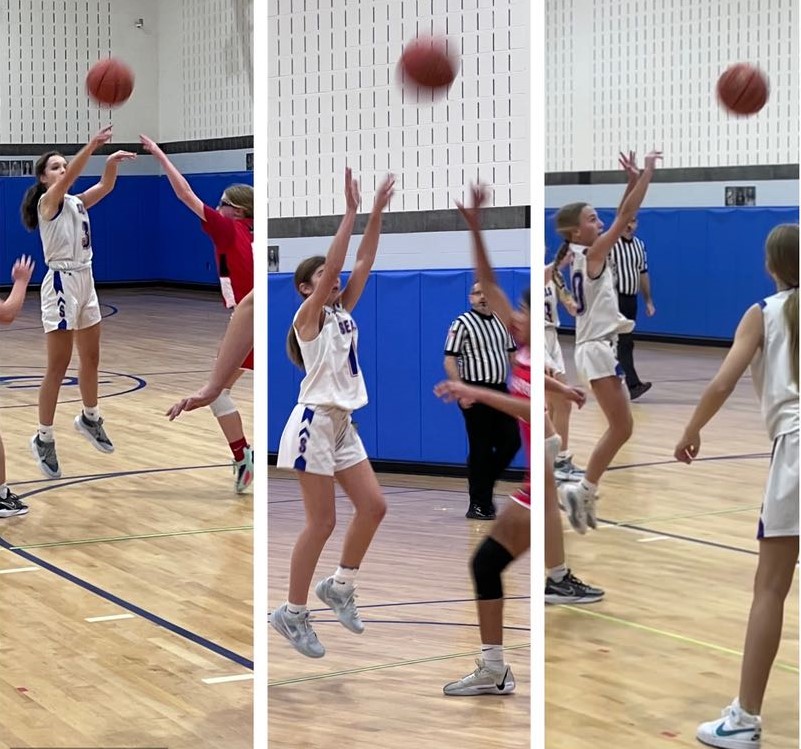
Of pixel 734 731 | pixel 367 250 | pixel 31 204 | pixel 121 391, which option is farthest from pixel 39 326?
pixel 734 731

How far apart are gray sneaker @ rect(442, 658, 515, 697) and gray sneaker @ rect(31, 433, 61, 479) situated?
302cm

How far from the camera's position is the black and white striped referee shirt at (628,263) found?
223 cm

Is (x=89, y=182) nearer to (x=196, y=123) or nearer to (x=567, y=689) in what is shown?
(x=196, y=123)

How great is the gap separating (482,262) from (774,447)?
581mm

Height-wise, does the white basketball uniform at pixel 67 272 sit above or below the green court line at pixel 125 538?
above

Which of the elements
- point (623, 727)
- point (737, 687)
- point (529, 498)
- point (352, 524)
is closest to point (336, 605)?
point (352, 524)

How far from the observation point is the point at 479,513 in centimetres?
222

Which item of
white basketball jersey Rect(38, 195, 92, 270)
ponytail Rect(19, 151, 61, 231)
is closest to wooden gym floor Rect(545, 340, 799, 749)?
ponytail Rect(19, 151, 61, 231)

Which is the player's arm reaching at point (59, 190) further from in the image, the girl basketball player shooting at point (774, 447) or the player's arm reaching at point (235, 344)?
the girl basketball player shooting at point (774, 447)

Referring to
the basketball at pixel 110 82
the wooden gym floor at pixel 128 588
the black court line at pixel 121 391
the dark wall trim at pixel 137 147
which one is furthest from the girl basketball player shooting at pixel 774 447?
the dark wall trim at pixel 137 147

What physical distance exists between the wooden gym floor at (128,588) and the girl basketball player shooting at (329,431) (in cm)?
53

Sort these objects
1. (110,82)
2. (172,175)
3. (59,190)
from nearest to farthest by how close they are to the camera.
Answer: (172,175) < (110,82) < (59,190)

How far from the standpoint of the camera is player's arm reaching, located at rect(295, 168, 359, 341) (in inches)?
82.3

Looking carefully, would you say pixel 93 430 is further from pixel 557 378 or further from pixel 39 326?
pixel 39 326
